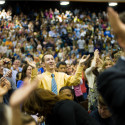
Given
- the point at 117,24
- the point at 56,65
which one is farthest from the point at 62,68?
the point at 117,24

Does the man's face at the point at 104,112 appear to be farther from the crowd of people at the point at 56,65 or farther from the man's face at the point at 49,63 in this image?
the man's face at the point at 49,63

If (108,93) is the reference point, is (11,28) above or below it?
above

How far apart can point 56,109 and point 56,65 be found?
3769 millimetres

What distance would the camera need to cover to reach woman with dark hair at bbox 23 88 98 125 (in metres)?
1.60

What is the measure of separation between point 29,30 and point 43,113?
1184 cm

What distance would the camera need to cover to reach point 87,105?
4281 mm

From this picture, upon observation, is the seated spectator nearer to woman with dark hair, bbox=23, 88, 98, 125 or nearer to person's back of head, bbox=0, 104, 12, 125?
woman with dark hair, bbox=23, 88, 98, 125

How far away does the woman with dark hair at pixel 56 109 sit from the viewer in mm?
1597

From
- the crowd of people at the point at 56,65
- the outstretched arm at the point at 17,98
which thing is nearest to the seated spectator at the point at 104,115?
the crowd of people at the point at 56,65

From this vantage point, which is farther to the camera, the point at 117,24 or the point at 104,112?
the point at 104,112

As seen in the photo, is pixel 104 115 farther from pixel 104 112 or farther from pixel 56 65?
pixel 56 65

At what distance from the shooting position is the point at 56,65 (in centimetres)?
539

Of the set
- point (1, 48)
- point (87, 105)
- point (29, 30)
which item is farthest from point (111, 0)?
point (29, 30)

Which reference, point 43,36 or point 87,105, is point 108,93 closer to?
point 87,105
